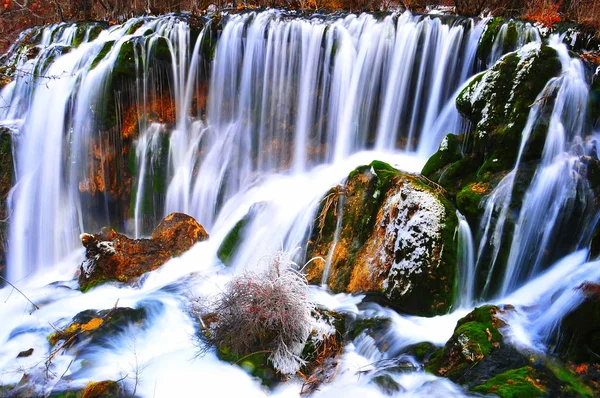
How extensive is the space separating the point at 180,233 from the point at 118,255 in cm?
106

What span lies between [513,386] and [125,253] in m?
5.83

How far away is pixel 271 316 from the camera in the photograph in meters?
4.46

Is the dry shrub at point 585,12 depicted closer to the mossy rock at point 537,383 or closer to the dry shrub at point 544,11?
the dry shrub at point 544,11

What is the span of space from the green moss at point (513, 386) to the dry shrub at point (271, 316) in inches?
68.3

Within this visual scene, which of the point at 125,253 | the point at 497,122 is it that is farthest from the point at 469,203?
the point at 125,253

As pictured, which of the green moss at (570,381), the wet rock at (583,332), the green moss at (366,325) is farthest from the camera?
the green moss at (366,325)

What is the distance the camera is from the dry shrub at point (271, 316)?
14.7ft

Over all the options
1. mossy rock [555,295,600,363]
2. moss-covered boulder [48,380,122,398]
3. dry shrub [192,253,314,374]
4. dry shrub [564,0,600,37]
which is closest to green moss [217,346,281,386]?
dry shrub [192,253,314,374]

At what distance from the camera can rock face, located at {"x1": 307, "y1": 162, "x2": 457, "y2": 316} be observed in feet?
17.5

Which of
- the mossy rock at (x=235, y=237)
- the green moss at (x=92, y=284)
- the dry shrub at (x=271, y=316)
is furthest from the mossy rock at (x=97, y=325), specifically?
the mossy rock at (x=235, y=237)

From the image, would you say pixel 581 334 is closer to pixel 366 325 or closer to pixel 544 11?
pixel 366 325

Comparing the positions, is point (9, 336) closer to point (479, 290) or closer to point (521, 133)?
point (479, 290)

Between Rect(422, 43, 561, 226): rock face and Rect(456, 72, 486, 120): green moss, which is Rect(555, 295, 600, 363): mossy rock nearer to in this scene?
Rect(422, 43, 561, 226): rock face

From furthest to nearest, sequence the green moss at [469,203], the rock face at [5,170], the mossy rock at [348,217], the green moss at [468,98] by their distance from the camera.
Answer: the rock face at [5,170]
the green moss at [468,98]
the mossy rock at [348,217]
the green moss at [469,203]
